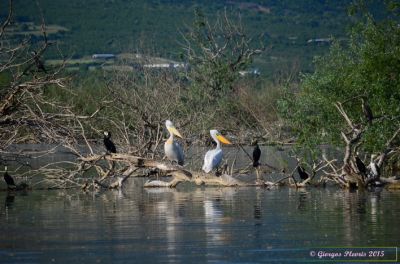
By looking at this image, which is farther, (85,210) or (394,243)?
(85,210)

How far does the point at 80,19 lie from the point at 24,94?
9656cm

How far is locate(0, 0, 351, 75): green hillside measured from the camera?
103 meters

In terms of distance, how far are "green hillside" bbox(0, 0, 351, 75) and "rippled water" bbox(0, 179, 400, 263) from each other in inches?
2899

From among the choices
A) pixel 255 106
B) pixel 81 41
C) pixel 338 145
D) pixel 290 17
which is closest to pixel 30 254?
pixel 338 145

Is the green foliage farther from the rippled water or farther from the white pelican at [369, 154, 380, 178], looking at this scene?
the rippled water

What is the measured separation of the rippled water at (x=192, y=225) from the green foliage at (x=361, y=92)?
1.60 m

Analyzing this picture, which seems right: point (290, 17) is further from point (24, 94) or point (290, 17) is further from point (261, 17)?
point (24, 94)

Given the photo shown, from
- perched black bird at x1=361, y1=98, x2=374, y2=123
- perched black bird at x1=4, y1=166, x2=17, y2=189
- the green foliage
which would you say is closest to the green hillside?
the green foliage

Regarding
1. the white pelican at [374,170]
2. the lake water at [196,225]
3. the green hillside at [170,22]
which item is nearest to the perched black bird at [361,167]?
the white pelican at [374,170]

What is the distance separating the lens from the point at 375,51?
22453 millimetres

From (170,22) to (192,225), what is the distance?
323 feet

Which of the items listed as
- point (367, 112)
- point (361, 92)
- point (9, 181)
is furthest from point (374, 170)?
point (9, 181)

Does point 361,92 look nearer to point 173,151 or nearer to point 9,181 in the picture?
point 173,151

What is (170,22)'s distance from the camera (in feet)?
369
